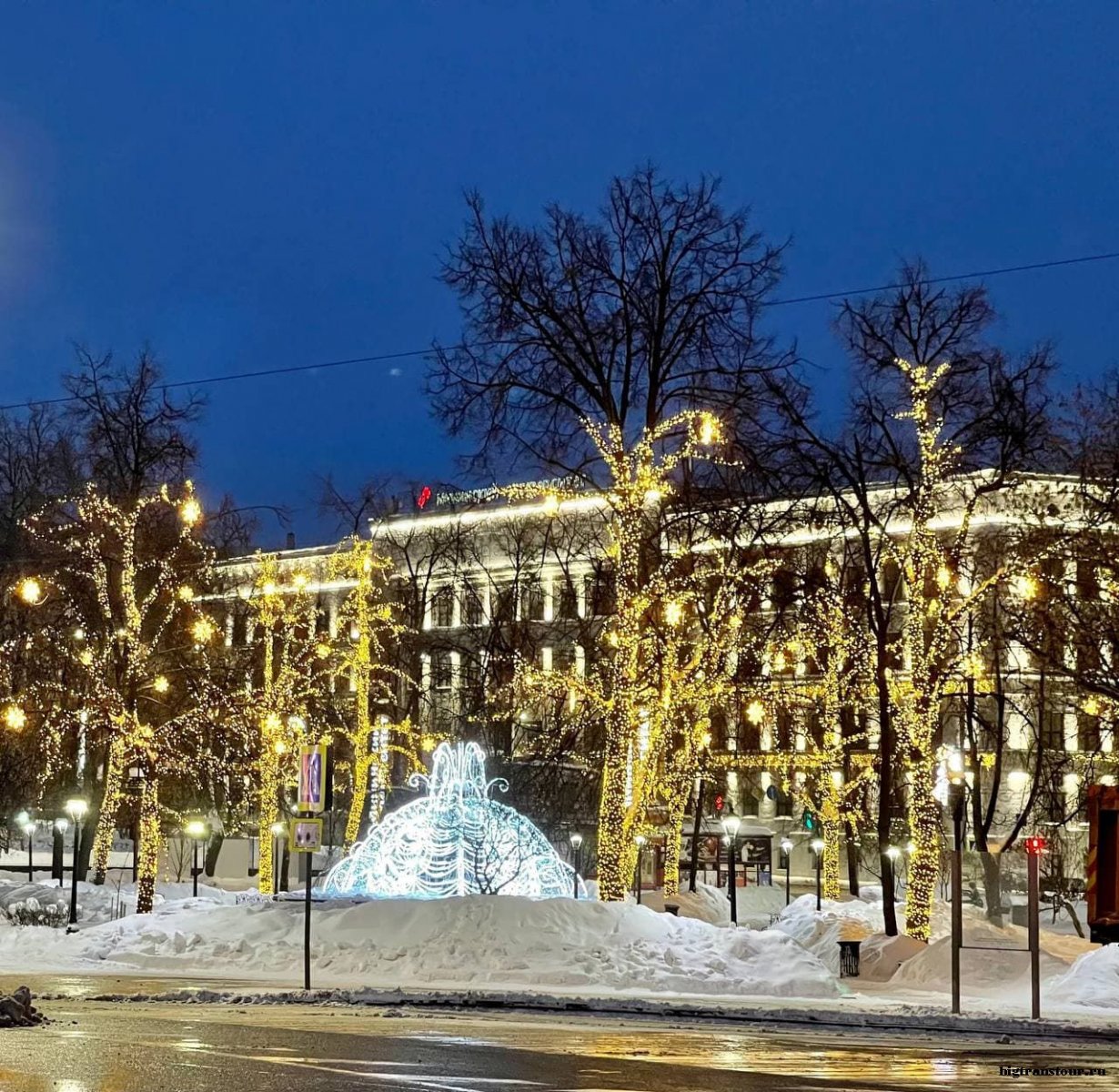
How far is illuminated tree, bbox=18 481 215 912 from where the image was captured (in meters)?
36.5

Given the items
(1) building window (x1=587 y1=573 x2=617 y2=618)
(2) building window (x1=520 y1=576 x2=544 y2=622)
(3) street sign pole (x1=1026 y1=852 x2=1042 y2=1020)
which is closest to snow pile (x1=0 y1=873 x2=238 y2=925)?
(1) building window (x1=587 y1=573 x2=617 y2=618)

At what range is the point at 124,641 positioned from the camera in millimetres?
38688

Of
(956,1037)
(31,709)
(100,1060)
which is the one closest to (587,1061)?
(100,1060)

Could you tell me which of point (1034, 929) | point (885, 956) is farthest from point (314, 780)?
point (1034, 929)

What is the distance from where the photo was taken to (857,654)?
32469 millimetres

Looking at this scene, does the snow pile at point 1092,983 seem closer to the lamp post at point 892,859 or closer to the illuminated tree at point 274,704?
the lamp post at point 892,859

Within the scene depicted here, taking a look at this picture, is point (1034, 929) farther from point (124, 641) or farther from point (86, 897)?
point (86, 897)

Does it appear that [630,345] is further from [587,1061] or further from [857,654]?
[587,1061]

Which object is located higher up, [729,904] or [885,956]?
[729,904]

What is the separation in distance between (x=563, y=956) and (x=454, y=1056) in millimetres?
13281

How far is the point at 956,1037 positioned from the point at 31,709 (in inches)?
1070

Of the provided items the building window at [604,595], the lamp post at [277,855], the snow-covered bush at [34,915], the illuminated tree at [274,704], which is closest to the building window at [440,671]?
the lamp post at [277,855]

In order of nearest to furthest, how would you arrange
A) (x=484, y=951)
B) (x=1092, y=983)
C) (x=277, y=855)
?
(x=1092, y=983)
(x=484, y=951)
(x=277, y=855)

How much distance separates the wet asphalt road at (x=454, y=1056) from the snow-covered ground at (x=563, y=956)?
5905 millimetres
